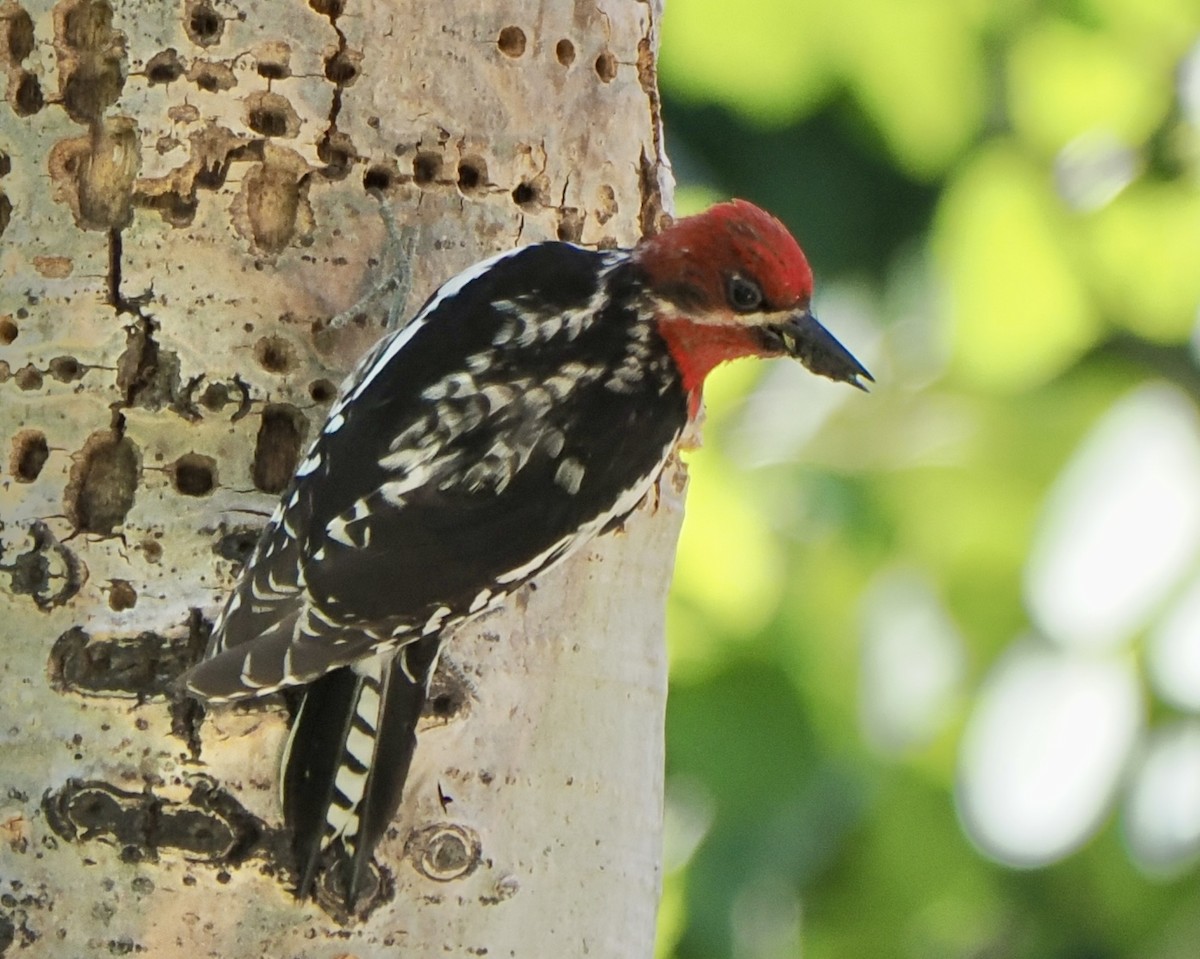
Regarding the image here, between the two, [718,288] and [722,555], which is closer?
[718,288]

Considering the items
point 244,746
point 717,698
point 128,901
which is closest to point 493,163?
point 244,746

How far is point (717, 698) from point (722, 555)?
0.45 meters

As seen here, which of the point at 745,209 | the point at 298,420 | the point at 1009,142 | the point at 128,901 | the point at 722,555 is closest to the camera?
the point at 128,901

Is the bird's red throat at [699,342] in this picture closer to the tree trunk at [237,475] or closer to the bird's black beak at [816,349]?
the bird's black beak at [816,349]

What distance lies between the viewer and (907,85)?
4.64 meters

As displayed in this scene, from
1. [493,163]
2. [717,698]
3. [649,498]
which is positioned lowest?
[717,698]

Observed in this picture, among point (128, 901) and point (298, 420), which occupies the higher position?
point (298, 420)

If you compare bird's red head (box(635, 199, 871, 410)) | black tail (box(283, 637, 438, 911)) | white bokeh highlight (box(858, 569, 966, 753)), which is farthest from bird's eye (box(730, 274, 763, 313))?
white bokeh highlight (box(858, 569, 966, 753))

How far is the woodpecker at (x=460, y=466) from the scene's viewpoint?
2.81 metres

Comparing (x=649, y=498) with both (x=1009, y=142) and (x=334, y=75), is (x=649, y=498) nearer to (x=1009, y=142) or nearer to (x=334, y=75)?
(x=334, y=75)

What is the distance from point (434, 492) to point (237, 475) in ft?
0.96

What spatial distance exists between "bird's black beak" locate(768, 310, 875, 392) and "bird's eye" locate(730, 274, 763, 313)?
0.05 meters

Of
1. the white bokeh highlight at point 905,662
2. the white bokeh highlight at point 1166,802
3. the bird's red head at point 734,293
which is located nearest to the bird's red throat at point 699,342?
the bird's red head at point 734,293

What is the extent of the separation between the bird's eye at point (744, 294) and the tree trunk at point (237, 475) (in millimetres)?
315
